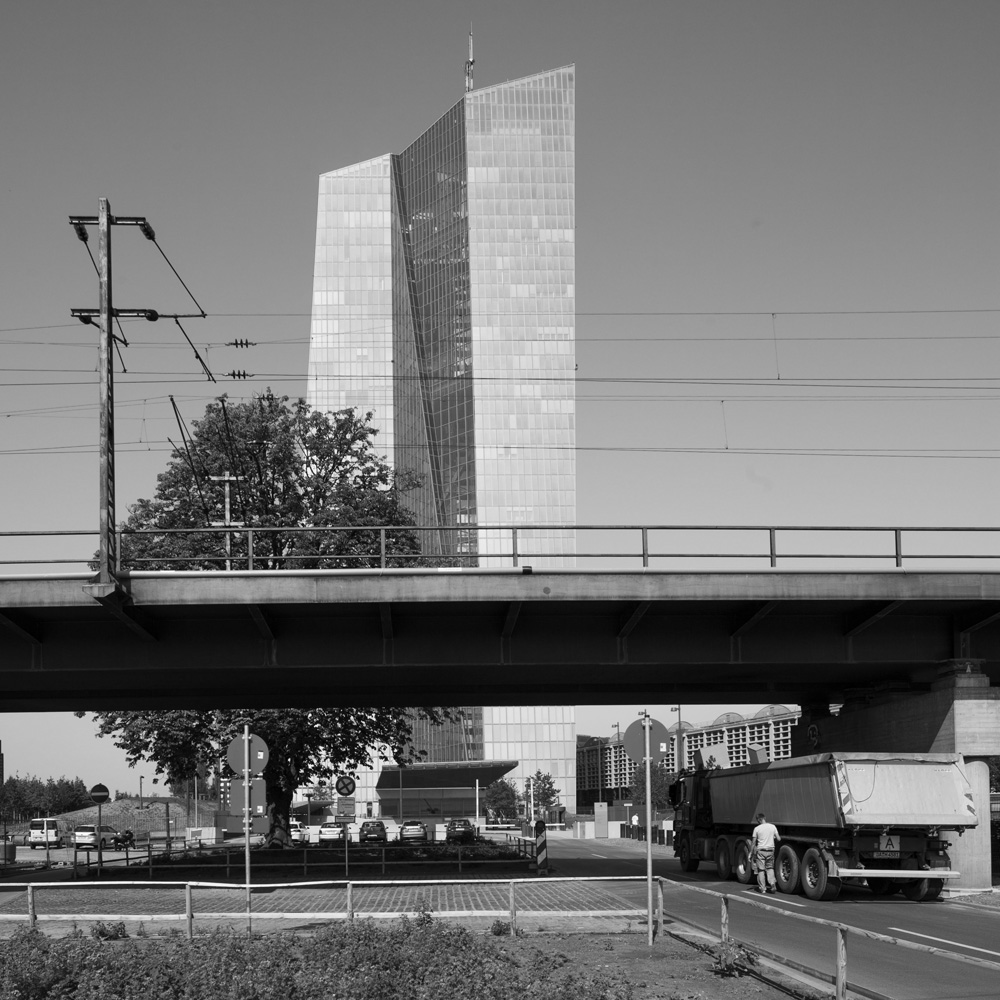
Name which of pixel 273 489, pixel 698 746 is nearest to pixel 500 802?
pixel 698 746

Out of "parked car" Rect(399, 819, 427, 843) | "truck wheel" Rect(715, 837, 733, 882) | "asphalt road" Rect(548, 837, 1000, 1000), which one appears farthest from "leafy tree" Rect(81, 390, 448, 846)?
"asphalt road" Rect(548, 837, 1000, 1000)

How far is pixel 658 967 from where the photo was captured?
14836mm

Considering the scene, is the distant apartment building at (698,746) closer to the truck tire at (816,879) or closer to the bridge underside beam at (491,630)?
the bridge underside beam at (491,630)

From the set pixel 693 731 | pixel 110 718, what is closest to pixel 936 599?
pixel 110 718

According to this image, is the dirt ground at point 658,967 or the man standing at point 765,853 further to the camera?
the man standing at point 765,853

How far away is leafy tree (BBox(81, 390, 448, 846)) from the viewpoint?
1738 inches

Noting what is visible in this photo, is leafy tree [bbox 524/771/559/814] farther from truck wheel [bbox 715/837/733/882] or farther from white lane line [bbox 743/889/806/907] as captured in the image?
white lane line [bbox 743/889/806/907]

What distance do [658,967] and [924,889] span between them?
12029 mm

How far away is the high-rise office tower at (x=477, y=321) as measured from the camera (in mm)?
180250

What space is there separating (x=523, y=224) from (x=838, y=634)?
6463 inches

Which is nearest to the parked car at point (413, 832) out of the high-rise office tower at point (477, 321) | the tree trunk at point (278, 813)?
the tree trunk at point (278, 813)

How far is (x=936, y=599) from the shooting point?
1072 inches

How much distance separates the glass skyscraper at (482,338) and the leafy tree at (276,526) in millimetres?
122652

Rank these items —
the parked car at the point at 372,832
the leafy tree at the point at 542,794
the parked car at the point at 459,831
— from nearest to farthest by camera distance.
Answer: the parked car at the point at 459,831 → the parked car at the point at 372,832 → the leafy tree at the point at 542,794
